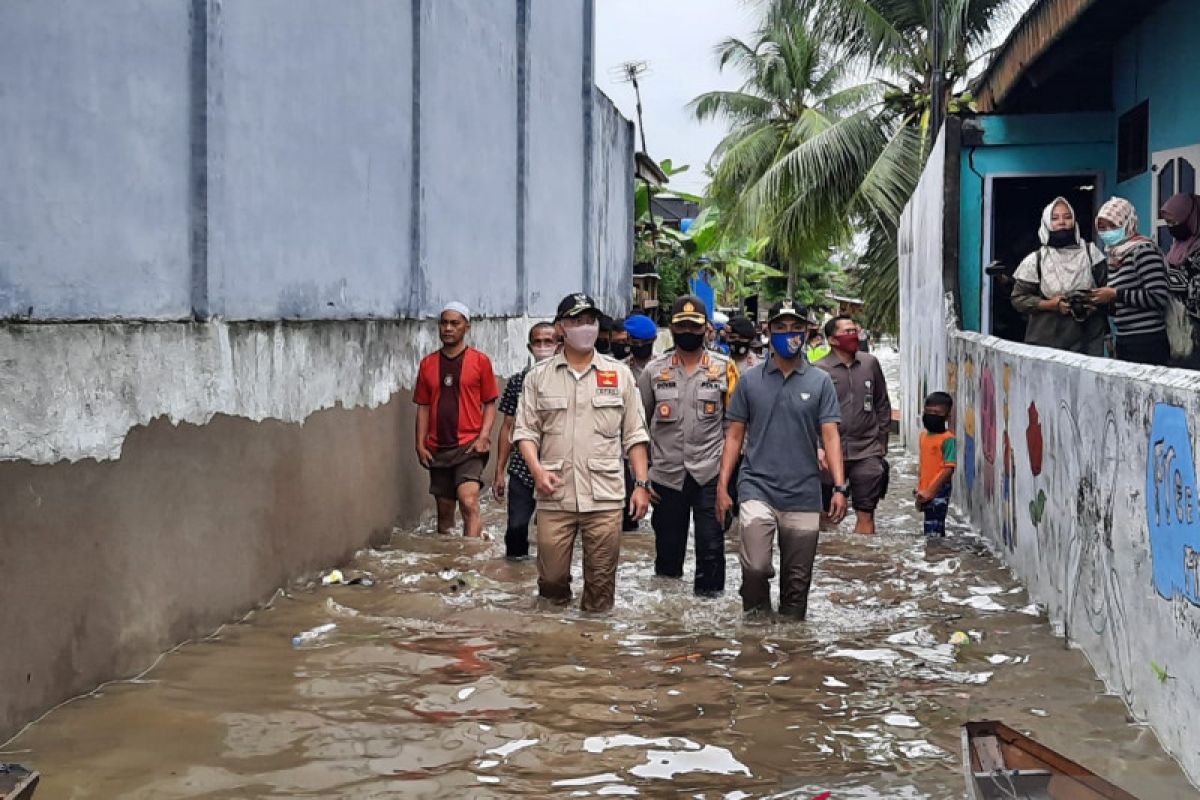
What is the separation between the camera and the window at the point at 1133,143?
12884mm

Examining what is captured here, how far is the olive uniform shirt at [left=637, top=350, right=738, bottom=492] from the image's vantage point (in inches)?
332

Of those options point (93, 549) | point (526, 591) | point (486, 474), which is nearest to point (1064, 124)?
point (486, 474)

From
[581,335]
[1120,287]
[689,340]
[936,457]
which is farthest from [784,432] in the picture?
[936,457]

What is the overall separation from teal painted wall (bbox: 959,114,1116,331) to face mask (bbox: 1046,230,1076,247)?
155 inches

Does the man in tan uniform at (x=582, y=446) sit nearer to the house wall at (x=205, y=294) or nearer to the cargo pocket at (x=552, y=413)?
the cargo pocket at (x=552, y=413)

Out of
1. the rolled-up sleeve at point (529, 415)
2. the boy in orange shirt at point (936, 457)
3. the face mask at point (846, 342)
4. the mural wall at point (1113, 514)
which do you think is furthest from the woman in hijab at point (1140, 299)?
the rolled-up sleeve at point (529, 415)

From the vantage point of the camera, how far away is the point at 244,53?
7.84 m

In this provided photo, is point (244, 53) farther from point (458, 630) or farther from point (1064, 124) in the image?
point (1064, 124)

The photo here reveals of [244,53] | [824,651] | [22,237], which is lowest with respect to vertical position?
[824,651]

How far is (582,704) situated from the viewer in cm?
618

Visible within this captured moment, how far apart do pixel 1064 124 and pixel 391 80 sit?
720 cm

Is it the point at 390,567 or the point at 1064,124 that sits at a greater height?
the point at 1064,124

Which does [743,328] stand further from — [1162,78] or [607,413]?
[1162,78]

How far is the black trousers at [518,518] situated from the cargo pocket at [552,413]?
1.94 meters
